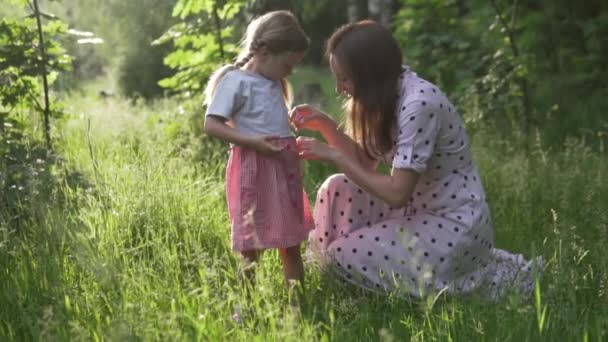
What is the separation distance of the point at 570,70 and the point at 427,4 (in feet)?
5.94

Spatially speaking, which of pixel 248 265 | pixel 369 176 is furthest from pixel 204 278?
pixel 369 176

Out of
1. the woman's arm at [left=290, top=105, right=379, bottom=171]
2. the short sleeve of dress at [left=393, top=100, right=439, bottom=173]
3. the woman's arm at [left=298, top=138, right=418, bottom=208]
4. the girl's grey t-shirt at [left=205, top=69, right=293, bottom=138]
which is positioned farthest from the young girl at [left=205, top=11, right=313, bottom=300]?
the short sleeve of dress at [left=393, top=100, right=439, bottom=173]

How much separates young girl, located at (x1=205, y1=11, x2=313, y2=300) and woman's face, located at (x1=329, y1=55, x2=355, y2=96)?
17cm

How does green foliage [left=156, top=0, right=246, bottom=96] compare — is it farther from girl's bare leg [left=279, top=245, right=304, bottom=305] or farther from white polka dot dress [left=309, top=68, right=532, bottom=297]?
girl's bare leg [left=279, top=245, right=304, bottom=305]

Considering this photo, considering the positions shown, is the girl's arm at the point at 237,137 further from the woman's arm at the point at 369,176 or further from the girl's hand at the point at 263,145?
Result: the woman's arm at the point at 369,176

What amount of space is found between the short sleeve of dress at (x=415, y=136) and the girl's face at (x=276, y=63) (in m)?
0.53

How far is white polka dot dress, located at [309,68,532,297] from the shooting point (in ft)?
10.9

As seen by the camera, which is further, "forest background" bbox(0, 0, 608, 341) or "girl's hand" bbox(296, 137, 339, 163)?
"girl's hand" bbox(296, 137, 339, 163)

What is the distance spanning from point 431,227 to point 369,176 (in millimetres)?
404

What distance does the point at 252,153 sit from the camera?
3.24m

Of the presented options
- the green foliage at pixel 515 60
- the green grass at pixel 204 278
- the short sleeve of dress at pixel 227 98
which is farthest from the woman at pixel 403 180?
the green foliage at pixel 515 60

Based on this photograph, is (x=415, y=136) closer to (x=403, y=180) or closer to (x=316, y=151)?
(x=403, y=180)

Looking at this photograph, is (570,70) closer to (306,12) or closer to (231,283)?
(231,283)

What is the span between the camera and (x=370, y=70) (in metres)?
3.35
